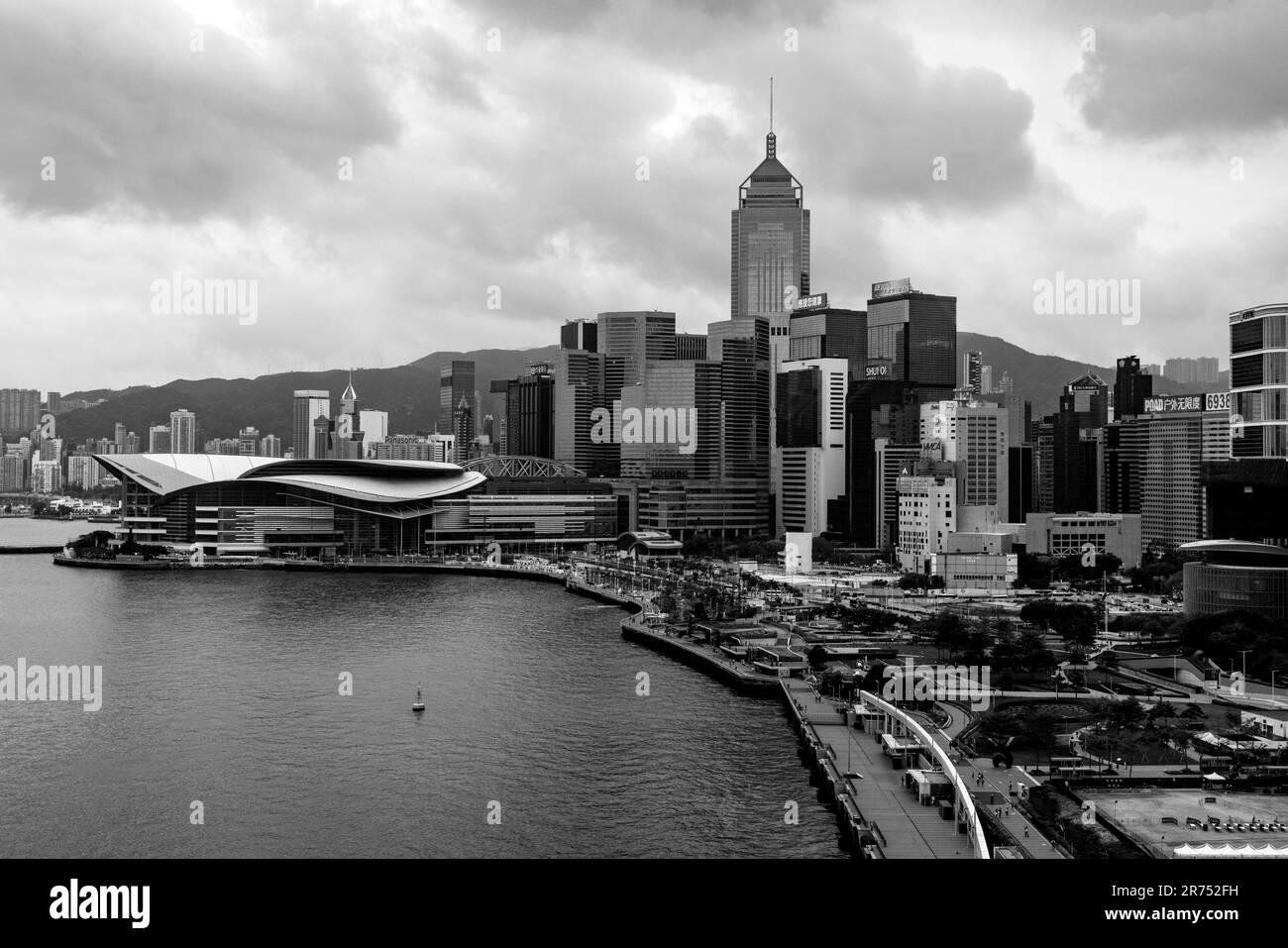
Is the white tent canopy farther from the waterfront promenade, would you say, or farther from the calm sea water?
the calm sea water

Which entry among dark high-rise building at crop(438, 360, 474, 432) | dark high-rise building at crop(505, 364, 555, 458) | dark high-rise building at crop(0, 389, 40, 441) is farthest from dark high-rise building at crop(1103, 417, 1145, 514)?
dark high-rise building at crop(0, 389, 40, 441)

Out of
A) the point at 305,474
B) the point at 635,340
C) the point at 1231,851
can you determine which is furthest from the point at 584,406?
the point at 1231,851

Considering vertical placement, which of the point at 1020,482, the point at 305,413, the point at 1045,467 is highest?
the point at 305,413

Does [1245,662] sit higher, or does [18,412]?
[18,412]

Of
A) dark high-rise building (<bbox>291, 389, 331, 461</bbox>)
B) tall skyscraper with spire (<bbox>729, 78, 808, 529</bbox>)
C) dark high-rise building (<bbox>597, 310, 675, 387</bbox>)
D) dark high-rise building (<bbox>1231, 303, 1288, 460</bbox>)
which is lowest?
dark high-rise building (<bbox>1231, 303, 1288, 460</bbox>)

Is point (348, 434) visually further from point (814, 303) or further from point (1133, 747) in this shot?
point (1133, 747)

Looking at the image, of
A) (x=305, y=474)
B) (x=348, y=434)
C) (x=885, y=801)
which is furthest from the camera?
(x=348, y=434)

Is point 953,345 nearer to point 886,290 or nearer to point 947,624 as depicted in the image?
point 886,290
